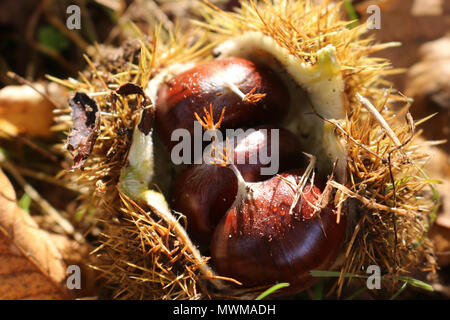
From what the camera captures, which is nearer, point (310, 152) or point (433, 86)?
point (310, 152)

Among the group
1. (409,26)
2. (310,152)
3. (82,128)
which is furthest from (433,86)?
(82,128)

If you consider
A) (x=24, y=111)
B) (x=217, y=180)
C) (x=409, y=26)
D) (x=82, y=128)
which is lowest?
(x=217, y=180)

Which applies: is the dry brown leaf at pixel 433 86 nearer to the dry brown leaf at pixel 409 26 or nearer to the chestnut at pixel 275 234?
the dry brown leaf at pixel 409 26

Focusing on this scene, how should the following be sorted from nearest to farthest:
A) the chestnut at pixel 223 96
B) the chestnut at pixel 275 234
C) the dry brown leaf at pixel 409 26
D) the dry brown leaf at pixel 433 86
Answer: the chestnut at pixel 275 234, the chestnut at pixel 223 96, the dry brown leaf at pixel 433 86, the dry brown leaf at pixel 409 26

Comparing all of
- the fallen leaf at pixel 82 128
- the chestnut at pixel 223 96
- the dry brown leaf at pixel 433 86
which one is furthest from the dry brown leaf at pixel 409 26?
the fallen leaf at pixel 82 128

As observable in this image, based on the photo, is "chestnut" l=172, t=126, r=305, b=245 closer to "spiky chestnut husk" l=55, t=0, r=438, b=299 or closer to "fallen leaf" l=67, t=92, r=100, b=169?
"spiky chestnut husk" l=55, t=0, r=438, b=299

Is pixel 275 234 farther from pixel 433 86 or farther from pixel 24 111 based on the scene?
pixel 24 111
